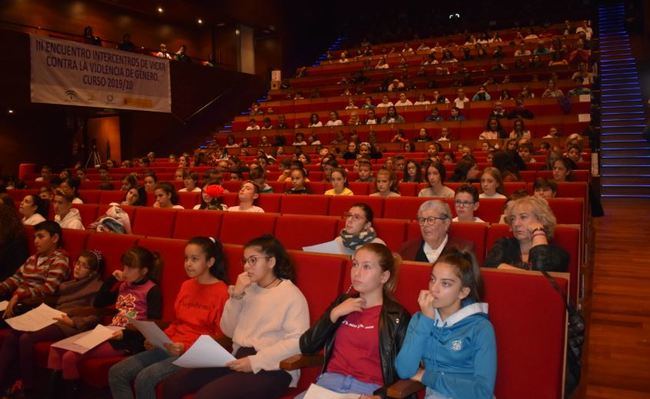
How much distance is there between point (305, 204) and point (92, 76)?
6232mm

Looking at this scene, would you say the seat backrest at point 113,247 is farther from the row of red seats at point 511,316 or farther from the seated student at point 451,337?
the seated student at point 451,337

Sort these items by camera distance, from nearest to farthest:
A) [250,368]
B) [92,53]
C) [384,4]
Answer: [250,368] < [92,53] < [384,4]

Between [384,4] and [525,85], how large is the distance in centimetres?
869

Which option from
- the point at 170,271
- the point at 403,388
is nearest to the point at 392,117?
the point at 170,271

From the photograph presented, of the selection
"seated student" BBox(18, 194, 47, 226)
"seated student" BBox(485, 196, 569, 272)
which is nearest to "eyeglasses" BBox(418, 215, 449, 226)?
"seated student" BBox(485, 196, 569, 272)

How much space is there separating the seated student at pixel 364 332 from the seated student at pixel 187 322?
50cm

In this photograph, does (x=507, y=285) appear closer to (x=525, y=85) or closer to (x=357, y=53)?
(x=525, y=85)

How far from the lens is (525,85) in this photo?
9758mm

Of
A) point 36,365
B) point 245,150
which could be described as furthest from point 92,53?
point 36,365

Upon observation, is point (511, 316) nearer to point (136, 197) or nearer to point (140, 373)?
point (140, 373)

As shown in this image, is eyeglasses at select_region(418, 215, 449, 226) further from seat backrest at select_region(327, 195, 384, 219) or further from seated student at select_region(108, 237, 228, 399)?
seat backrest at select_region(327, 195, 384, 219)

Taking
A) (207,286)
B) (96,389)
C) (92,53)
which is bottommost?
(96,389)

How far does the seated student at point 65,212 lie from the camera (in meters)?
3.62

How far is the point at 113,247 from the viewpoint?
8.77ft
